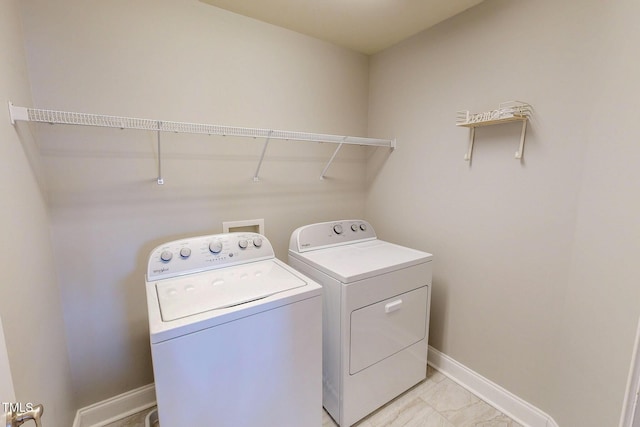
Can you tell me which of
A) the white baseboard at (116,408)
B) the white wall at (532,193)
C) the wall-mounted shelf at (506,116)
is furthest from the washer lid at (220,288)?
the wall-mounted shelf at (506,116)

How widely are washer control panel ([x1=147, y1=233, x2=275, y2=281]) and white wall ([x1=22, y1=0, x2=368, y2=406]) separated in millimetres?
258

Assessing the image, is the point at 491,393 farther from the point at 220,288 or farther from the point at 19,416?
the point at 19,416

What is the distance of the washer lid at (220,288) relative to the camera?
1141mm

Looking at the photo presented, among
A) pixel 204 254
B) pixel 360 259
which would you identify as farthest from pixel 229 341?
pixel 360 259

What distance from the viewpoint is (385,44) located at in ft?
7.14

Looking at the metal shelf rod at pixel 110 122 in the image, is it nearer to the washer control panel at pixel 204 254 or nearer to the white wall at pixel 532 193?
the washer control panel at pixel 204 254

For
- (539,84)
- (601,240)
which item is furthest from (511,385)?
(539,84)

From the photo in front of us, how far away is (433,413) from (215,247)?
1.61 meters

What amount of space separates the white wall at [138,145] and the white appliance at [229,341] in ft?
1.20

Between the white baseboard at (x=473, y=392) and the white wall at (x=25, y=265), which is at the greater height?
the white wall at (x=25, y=265)

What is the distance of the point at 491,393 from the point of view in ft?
5.82

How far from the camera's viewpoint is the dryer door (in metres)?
1.54

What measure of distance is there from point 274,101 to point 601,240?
1.90 m

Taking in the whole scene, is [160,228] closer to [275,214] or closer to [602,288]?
[275,214]
